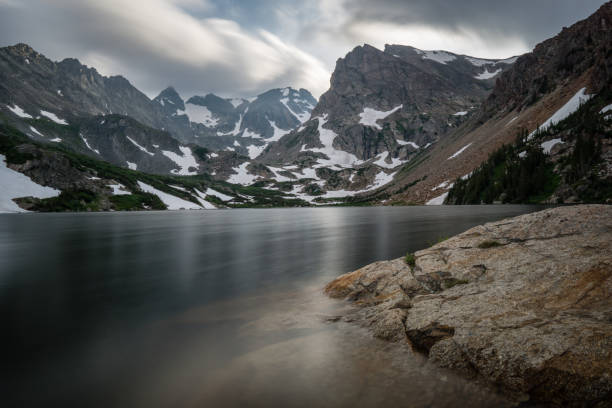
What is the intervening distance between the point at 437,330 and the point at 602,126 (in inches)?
5112

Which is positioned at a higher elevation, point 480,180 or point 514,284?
point 480,180

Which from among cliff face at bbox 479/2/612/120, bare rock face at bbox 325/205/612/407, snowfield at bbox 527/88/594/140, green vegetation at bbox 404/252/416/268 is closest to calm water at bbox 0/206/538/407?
bare rock face at bbox 325/205/612/407

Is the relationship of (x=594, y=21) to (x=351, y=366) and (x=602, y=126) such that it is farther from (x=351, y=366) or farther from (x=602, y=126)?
(x=351, y=366)

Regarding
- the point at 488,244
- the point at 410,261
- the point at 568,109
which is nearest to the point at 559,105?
the point at 568,109

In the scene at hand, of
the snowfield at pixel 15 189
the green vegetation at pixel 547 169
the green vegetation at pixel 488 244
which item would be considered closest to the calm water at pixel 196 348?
the green vegetation at pixel 488 244

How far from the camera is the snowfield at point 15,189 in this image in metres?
122

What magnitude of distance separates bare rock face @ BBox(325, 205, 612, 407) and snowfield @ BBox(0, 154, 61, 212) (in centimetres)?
16966

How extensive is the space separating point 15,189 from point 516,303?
191m

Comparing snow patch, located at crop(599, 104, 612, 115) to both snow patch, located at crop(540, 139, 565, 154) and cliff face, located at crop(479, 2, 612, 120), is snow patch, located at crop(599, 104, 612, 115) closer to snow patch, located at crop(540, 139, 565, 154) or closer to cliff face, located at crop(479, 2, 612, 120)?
snow patch, located at crop(540, 139, 565, 154)

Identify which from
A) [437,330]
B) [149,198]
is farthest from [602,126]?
[149,198]

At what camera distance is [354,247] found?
105ft

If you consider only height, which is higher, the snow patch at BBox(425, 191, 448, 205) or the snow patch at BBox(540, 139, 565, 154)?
the snow patch at BBox(540, 139, 565, 154)

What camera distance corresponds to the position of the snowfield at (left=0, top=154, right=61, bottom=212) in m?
122

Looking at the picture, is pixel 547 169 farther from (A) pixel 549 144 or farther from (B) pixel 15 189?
(B) pixel 15 189
